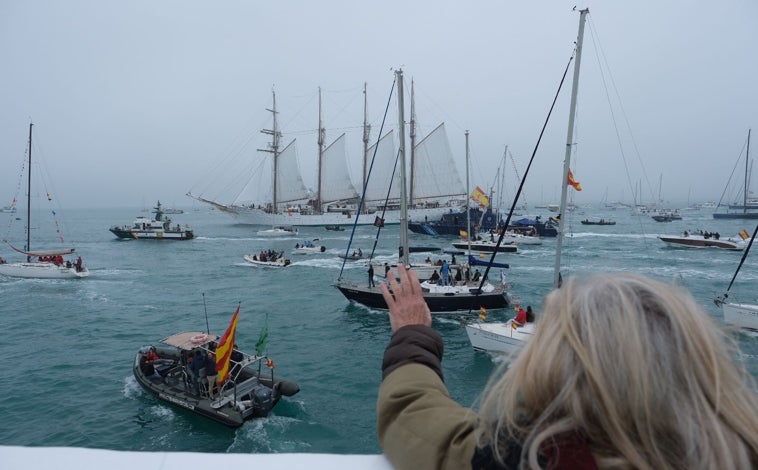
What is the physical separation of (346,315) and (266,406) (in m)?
10.1

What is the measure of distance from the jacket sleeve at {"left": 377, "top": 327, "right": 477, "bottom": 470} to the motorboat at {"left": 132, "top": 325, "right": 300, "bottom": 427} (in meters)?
9.35

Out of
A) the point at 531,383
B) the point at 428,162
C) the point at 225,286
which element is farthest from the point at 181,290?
the point at 428,162

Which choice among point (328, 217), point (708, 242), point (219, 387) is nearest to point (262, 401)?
point (219, 387)

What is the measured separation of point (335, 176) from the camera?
3253 inches

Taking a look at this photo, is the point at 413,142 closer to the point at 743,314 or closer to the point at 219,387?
the point at 743,314

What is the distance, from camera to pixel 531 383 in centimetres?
99

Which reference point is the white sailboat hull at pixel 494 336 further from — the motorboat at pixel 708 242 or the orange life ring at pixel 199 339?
the motorboat at pixel 708 242

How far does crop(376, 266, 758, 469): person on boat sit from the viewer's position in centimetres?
88

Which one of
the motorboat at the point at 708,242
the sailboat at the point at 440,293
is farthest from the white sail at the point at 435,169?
the sailboat at the point at 440,293

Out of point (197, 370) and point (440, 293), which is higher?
point (440, 293)

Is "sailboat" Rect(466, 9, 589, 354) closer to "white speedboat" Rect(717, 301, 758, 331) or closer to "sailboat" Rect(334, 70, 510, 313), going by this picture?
"sailboat" Rect(334, 70, 510, 313)

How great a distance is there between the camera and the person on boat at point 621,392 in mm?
875

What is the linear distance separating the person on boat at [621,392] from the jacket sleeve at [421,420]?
0.12ft

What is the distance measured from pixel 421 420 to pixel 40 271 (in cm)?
3752
